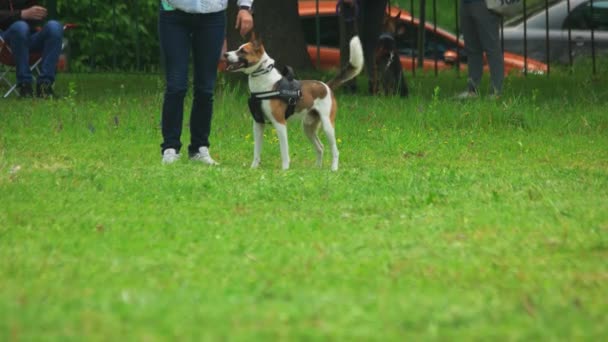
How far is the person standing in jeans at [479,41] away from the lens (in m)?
13.9

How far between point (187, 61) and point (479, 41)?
5.53 m

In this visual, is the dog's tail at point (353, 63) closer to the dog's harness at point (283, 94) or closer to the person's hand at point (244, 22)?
the dog's harness at point (283, 94)

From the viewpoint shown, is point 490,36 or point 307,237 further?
point 490,36

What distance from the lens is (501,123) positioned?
40.3 feet

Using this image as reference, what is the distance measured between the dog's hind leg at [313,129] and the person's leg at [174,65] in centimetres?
99

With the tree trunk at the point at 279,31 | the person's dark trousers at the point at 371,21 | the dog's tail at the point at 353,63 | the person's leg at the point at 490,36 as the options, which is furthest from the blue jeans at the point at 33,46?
the dog's tail at the point at 353,63

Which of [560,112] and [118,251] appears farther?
[560,112]

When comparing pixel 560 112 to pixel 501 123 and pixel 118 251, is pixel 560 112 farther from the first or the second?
pixel 118 251

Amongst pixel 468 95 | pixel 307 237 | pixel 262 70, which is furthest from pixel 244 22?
pixel 468 95

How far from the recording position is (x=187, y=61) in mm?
9516

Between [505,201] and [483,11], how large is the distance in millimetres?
6687

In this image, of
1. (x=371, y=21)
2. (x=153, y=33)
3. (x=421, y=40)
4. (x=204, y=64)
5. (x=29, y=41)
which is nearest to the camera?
(x=204, y=64)

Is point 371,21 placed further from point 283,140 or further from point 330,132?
point 283,140

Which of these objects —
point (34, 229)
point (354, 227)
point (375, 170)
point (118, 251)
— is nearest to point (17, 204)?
point (34, 229)
